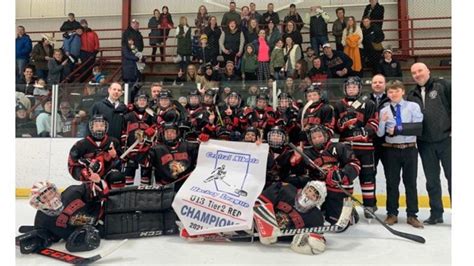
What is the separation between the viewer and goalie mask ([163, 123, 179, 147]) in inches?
139

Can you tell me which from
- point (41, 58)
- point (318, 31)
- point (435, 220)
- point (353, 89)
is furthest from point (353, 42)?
point (41, 58)

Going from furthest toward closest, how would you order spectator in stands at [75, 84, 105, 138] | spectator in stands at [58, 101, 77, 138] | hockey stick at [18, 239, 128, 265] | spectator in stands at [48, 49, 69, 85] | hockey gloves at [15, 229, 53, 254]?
spectator in stands at [48, 49, 69, 85] → spectator in stands at [58, 101, 77, 138] → spectator in stands at [75, 84, 105, 138] → hockey gloves at [15, 229, 53, 254] → hockey stick at [18, 239, 128, 265]

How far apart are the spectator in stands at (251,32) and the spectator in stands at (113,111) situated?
337 centimetres

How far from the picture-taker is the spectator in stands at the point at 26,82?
532 cm

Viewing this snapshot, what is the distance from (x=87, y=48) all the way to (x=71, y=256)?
655 cm

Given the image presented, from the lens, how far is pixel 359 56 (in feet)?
23.8

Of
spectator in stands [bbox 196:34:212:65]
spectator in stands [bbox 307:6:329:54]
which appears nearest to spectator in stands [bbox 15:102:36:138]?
spectator in stands [bbox 196:34:212:65]

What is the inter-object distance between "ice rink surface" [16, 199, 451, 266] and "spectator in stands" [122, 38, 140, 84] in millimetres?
4925

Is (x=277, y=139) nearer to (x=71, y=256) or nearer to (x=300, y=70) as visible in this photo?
(x=71, y=256)

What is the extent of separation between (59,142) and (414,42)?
714 centimetres

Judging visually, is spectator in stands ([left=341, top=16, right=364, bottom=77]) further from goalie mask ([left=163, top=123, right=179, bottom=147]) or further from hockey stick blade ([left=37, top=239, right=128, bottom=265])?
hockey stick blade ([left=37, top=239, right=128, bottom=265])

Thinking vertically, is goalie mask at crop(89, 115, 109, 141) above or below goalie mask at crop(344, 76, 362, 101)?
below
